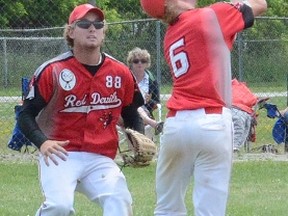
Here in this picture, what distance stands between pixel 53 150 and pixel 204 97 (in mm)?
Result: 1034

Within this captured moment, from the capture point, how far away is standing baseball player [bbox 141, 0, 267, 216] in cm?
579

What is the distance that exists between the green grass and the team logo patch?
2.41m

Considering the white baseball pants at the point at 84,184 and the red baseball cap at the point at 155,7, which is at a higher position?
the red baseball cap at the point at 155,7

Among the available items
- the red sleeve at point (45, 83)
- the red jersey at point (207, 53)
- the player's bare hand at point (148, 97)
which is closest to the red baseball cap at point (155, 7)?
the red jersey at point (207, 53)

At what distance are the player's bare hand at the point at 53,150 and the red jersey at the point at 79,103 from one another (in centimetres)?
29

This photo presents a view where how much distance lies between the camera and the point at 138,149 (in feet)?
22.5

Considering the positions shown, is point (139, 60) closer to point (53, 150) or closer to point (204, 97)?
point (53, 150)

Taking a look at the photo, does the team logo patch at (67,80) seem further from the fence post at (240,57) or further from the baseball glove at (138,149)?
the fence post at (240,57)

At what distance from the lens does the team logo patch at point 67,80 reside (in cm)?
647

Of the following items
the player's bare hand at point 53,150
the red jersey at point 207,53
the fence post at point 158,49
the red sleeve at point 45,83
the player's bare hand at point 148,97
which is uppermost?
the red jersey at point 207,53

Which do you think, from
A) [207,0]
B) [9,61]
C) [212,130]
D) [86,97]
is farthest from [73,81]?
[207,0]

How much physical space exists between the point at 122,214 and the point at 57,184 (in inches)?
18.0

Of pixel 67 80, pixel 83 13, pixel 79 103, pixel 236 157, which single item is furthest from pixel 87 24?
pixel 236 157

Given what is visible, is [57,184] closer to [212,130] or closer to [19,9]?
[212,130]
